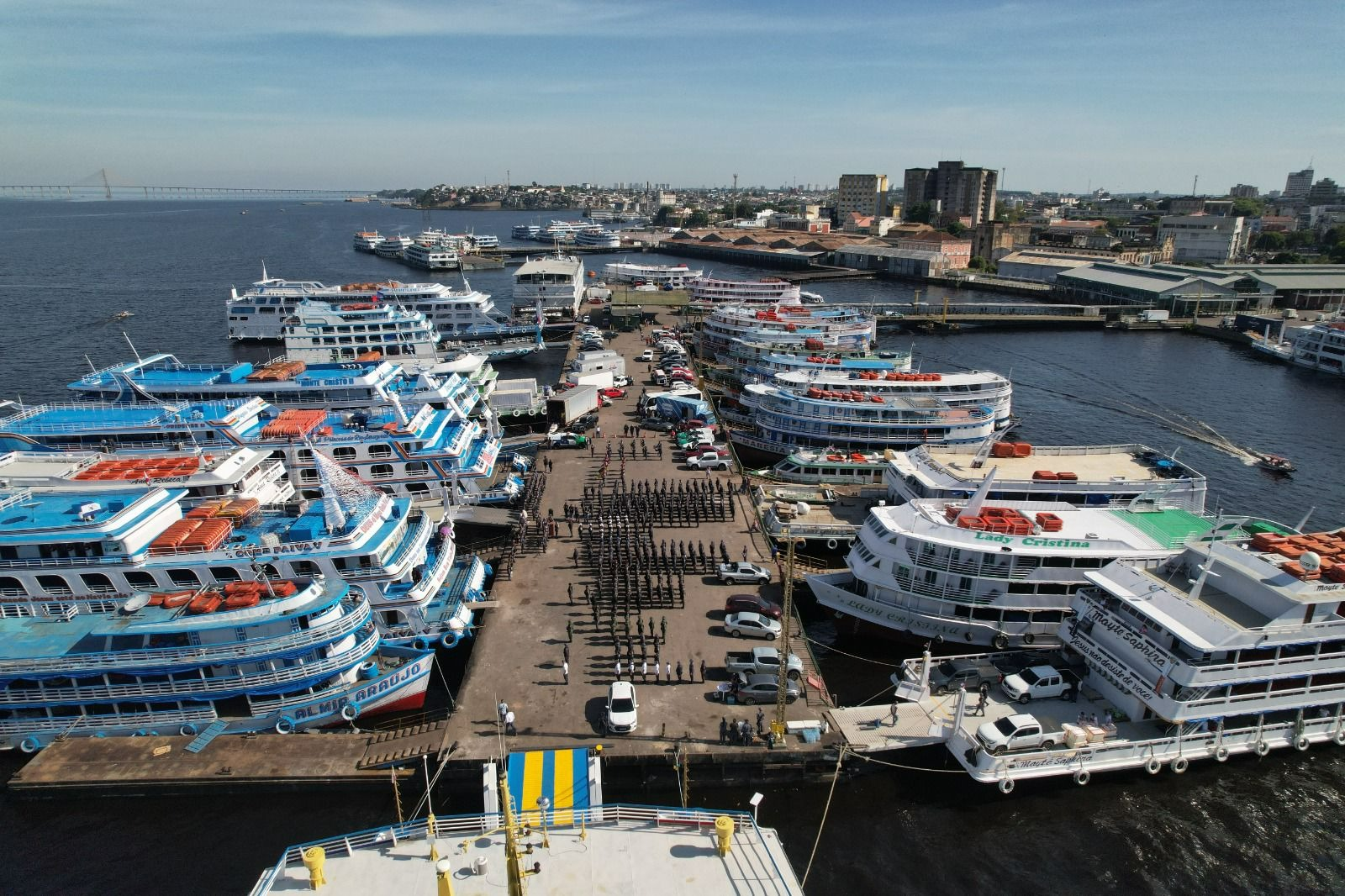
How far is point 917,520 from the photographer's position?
1092 inches

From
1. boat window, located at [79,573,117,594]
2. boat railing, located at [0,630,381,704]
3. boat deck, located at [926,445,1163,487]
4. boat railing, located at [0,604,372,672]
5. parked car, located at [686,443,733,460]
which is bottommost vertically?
boat railing, located at [0,630,381,704]

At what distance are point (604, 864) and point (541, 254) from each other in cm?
15881

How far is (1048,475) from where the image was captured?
3328 centimetres

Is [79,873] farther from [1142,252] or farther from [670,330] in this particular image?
[1142,252]

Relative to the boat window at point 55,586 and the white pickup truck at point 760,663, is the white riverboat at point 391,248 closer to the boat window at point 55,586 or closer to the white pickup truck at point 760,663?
the boat window at point 55,586

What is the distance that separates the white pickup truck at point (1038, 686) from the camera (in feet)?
73.2

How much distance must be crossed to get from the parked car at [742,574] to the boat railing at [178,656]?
14026mm

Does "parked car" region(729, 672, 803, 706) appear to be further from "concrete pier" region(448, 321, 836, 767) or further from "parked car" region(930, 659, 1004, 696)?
"parked car" region(930, 659, 1004, 696)

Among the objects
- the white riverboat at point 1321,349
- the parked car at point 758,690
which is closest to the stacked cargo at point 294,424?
the parked car at point 758,690

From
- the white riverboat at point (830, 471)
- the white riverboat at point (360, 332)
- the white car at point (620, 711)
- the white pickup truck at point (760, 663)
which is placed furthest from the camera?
the white riverboat at point (360, 332)

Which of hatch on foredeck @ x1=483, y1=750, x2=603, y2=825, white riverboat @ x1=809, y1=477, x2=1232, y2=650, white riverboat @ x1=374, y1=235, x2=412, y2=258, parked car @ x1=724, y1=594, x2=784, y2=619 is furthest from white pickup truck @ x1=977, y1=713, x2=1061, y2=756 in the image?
white riverboat @ x1=374, y1=235, x2=412, y2=258

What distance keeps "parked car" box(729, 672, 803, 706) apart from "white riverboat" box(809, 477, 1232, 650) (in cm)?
704

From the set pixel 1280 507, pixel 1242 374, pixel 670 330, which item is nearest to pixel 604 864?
pixel 1280 507

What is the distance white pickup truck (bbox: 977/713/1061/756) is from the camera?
20.3 metres
